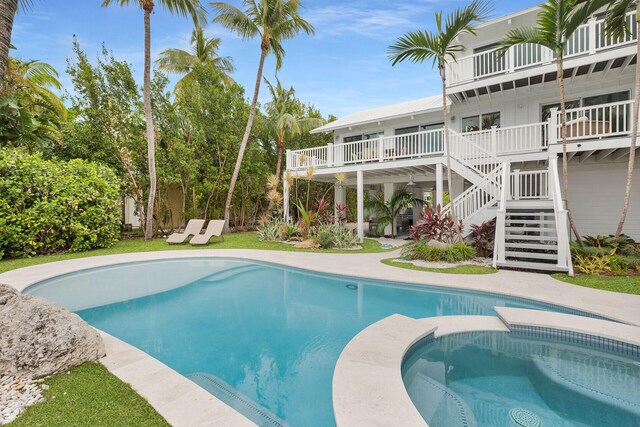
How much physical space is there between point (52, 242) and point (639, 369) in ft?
44.7

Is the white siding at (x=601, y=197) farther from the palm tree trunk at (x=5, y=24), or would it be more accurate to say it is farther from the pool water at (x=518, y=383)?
the palm tree trunk at (x=5, y=24)

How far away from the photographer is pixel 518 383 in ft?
10.3

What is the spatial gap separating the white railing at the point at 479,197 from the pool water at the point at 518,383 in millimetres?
5870

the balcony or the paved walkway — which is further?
the balcony

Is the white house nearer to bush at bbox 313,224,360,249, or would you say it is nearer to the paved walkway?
bush at bbox 313,224,360,249

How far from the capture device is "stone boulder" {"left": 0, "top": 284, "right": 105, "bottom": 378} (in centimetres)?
276

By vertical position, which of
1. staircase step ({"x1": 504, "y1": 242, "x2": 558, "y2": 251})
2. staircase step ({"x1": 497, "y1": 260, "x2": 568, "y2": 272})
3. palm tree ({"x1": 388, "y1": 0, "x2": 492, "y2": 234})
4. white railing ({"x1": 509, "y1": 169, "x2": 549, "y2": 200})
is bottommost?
staircase step ({"x1": 497, "y1": 260, "x2": 568, "y2": 272})

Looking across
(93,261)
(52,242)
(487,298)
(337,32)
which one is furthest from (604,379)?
(337,32)

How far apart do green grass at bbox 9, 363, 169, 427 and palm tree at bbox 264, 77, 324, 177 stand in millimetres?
16221

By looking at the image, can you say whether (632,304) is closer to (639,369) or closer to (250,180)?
(639,369)

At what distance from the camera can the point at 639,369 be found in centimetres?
325

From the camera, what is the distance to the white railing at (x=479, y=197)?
8.99 metres

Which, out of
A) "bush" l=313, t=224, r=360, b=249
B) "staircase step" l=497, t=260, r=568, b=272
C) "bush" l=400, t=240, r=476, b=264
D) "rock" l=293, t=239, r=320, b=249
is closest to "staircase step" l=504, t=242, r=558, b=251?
"staircase step" l=497, t=260, r=568, b=272

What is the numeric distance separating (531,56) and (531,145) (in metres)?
3.10
